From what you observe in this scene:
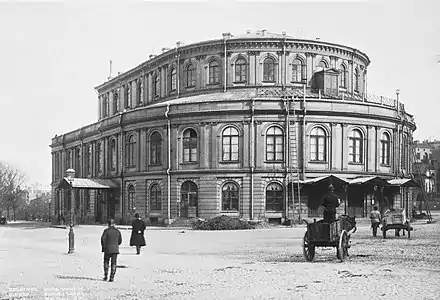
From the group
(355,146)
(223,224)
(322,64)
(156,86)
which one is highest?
(322,64)

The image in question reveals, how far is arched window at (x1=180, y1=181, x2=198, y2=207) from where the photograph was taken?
49562mm

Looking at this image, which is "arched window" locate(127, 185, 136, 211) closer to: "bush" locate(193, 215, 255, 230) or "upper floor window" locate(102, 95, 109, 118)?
"bush" locate(193, 215, 255, 230)

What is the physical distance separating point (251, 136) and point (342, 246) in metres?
28.4

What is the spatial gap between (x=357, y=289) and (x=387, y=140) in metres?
39.5

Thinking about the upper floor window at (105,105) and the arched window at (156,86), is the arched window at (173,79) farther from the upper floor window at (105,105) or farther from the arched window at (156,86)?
the upper floor window at (105,105)

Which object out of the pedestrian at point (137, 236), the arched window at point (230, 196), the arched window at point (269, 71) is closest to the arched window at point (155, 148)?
the arched window at point (230, 196)

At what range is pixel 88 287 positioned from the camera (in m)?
15.2

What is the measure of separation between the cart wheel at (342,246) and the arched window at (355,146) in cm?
2985

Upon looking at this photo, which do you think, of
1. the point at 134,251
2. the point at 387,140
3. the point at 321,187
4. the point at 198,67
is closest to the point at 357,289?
the point at 134,251

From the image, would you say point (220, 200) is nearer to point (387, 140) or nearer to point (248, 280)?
point (387, 140)

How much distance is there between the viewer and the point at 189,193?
49812 mm

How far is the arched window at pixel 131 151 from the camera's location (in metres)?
54.8

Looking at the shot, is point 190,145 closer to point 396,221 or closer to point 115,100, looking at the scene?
point 396,221

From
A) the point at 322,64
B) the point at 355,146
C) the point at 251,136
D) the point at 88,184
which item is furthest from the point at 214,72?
the point at 88,184
